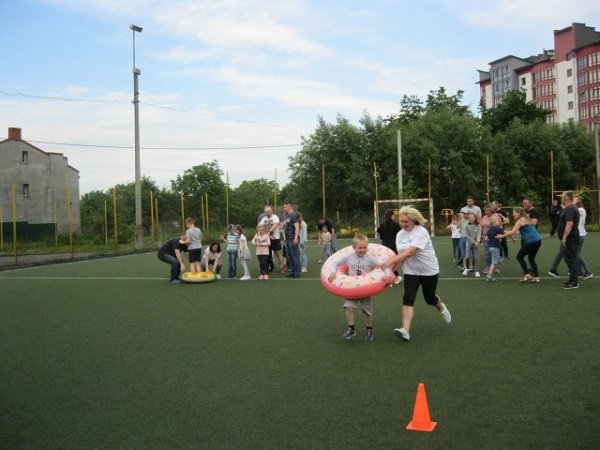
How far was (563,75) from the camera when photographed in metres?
94.3

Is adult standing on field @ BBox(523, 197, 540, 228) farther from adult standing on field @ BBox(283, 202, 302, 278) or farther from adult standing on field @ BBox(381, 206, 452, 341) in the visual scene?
adult standing on field @ BBox(381, 206, 452, 341)

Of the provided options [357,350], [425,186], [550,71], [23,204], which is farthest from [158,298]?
[550,71]

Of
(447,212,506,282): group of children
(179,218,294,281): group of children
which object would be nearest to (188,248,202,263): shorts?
(179,218,294,281): group of children

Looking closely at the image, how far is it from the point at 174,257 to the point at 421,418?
1071 cm

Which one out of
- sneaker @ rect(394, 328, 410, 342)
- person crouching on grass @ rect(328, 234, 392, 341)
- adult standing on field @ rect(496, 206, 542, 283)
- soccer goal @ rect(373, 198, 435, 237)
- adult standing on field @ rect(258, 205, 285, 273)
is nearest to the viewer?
sneaker @ rect(394, 328, 410, 342)

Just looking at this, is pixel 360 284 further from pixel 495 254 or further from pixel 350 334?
pixel 495 254

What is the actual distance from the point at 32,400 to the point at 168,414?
135 cm

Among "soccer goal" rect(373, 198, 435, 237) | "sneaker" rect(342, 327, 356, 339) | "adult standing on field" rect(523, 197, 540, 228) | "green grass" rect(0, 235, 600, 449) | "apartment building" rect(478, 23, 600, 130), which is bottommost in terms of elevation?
"green grass" rect(0, 235, 600, 449)

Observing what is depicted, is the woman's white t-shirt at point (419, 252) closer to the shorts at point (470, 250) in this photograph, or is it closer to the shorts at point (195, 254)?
the shorts at point (470, 250)

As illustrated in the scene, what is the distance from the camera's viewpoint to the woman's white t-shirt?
280 inches

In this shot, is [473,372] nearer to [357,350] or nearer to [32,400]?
[357,350]

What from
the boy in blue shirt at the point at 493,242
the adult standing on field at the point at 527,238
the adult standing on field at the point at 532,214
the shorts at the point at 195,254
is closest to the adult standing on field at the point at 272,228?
the shorts at the point at 195,254

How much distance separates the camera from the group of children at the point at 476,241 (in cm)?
1247

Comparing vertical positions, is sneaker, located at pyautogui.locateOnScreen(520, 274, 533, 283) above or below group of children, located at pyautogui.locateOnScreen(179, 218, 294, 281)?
below
